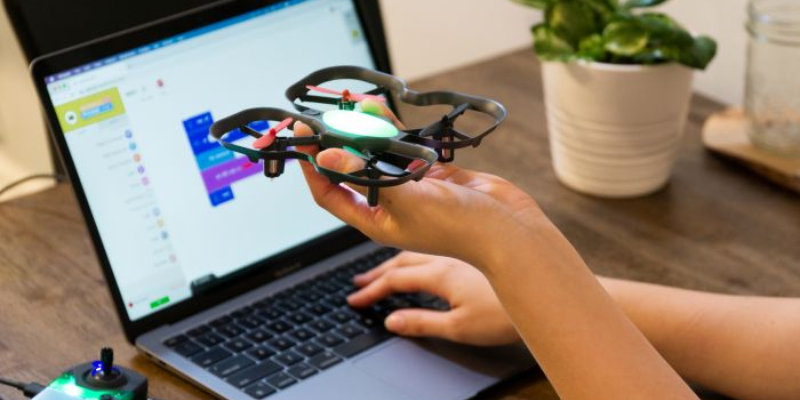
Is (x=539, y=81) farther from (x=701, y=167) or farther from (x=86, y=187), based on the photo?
(x=86, y=187)

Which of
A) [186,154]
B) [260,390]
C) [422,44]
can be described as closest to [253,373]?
[260,390]

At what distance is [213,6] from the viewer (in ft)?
3.53

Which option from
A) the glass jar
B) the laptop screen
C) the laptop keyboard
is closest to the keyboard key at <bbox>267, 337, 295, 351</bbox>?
the laptop keyboard

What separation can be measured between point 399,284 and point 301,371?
0.15m

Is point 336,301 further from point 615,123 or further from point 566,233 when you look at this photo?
point 615,123

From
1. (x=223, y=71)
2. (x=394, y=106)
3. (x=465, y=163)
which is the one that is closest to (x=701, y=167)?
(x=465, y=163)

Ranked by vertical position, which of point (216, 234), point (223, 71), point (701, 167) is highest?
point (223, 71)

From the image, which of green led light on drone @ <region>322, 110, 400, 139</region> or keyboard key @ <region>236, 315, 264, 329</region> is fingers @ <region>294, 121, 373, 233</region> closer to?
green led light on drone @ <region>322, 110, 400, 139</region>

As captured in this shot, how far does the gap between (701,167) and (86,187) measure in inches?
30.2

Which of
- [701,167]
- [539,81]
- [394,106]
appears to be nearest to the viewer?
[394,106]

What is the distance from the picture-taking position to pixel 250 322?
1042 millimetres

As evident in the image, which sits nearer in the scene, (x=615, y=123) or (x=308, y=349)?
(x=308, y=349)

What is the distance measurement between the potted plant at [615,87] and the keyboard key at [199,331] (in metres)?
0.50

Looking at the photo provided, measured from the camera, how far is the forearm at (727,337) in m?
0.92
